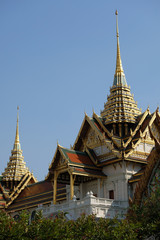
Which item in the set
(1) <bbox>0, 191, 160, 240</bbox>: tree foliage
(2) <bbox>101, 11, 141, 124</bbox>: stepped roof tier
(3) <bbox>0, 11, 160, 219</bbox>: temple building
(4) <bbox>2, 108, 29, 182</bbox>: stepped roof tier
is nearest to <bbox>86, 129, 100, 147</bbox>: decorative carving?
(3) <bbox>0, 11, 160, 219</bbox>: temple building

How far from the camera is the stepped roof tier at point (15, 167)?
4559 cm

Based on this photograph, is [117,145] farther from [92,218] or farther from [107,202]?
[92,218]

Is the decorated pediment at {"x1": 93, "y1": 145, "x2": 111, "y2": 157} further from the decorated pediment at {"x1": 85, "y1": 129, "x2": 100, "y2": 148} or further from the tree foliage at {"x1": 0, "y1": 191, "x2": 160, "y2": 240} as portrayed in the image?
the tree foliage at {"x1": 0, "y1": 191, "x2": 160, "y2": 240}

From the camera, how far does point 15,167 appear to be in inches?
1847

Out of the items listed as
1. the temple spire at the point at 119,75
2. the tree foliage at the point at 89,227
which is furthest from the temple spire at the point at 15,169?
the tree foliage at the point at 89,227

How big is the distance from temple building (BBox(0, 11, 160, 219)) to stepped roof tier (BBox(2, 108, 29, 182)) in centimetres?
1171

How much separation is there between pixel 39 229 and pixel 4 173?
35.0m

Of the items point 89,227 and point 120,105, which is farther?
point 120,105

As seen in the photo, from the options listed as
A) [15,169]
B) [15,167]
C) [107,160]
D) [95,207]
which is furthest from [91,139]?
[15,167]

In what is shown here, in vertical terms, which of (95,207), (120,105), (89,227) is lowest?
(89,227)

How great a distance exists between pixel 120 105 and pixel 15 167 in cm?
1977

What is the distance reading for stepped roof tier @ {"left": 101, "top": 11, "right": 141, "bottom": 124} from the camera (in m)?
30.3

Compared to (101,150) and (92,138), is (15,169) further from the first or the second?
(101,150)

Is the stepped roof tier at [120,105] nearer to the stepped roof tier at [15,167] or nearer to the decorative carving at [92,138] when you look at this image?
the decorative carving at [92,138]
